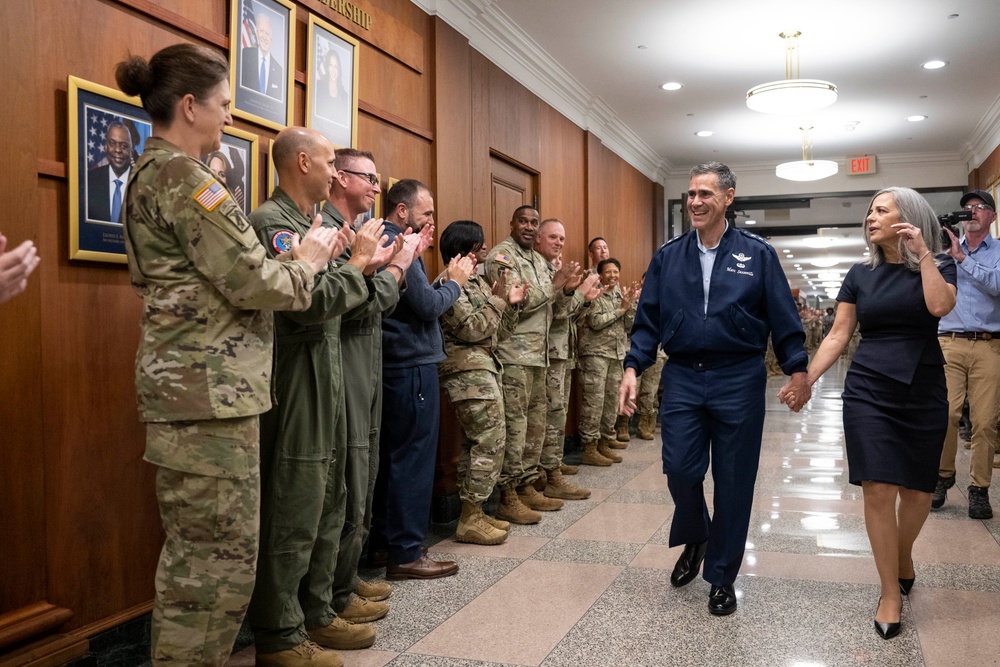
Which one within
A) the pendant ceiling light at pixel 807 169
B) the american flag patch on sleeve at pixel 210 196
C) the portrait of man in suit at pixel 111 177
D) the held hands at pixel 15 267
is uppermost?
the pendant ceiling light at pixel 807 169

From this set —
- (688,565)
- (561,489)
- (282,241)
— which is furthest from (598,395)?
(282,241)

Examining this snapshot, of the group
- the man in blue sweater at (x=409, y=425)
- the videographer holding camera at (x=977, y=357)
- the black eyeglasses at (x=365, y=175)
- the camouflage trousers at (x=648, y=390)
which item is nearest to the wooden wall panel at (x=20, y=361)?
the black eyeglasses at (x=365, y=175)

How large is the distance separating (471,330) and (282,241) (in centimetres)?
152

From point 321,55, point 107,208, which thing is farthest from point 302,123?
point 107,208

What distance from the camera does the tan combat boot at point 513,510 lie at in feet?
13.8

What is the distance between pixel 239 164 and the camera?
295 centimetres

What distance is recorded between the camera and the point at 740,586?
10.4 feet

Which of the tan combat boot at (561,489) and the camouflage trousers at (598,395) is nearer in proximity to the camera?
the tan combat boot at (561,489)

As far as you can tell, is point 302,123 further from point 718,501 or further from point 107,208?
point 718,501

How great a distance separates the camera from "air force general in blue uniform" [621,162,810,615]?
2.89 metres

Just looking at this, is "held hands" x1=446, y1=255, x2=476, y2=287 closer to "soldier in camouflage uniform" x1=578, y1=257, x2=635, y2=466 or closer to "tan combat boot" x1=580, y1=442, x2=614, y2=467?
"soldier in camouflage uniform" x1=578, y1=257, x2=635, y2=466

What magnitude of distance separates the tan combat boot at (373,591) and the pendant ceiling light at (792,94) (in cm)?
446

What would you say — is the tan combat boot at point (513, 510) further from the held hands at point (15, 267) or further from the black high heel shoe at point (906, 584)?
the held hands at point (15, 267)

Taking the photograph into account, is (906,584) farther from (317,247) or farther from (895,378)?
(317,247)
